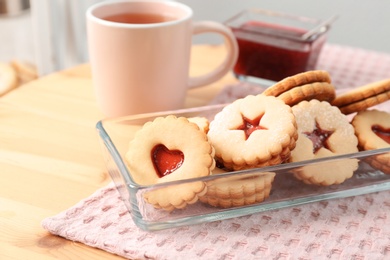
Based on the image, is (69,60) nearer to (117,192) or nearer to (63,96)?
(63,96)

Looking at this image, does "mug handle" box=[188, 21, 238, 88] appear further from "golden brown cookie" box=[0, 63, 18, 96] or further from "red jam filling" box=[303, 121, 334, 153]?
"golden brown cookie" box=[0, 63, 18, 96]

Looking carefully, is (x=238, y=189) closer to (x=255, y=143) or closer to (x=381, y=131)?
(x=255, y=143)

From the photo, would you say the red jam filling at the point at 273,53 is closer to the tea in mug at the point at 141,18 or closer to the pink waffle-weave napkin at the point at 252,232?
the tea in mug at the point at 141,18

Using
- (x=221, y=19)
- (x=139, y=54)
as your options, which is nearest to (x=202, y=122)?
(x=139, y=54)

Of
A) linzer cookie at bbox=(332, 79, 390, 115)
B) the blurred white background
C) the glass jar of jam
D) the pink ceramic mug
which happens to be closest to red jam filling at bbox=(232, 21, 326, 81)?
the glass jar of jam

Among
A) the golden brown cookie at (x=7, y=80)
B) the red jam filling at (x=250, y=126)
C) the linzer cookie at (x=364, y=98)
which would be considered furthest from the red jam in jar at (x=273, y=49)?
the golden brown cookie at (x=7, y=80)

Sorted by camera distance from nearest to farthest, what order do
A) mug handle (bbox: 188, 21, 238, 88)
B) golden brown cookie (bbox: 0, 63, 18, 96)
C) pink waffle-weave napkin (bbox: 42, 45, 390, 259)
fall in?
1. pink waffle-weave napkin (bbox: 42, 45, 390, 259)
2. mug handle (bbox: 188, 21, 238, 88)
3. golden brown cookie (bbox: 0, 63, 18, 96)
